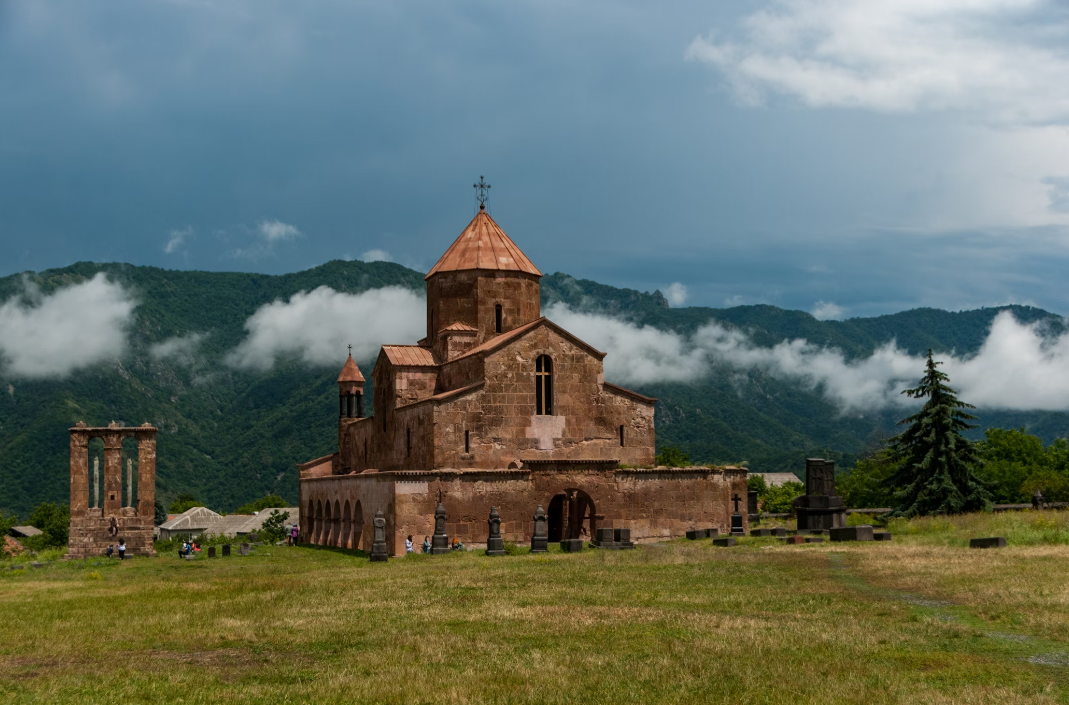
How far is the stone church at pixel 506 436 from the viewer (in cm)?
3529

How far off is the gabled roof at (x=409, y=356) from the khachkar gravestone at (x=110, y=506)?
1014cm

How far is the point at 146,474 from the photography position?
146 feet

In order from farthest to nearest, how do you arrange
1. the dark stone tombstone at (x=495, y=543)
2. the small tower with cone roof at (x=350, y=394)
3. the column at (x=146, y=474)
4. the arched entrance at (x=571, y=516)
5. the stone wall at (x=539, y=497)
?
1. the small tower with cone roof at (x=350, y=394)
2. the column at (x=146, y=474)
3. the arched entrance at (x=571, y=516)
4. the stone wall at (x=539, y=497)
5. the dark stone tombstone at (x=495, y=543)

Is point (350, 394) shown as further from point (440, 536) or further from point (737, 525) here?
point (737, 525)

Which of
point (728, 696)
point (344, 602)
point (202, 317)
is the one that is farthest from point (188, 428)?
point (728, 696)

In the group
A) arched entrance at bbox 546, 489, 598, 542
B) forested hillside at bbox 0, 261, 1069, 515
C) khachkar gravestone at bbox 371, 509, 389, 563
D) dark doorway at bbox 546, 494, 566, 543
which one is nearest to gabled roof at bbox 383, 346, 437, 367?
dark doorway at bbox 546, 494, 566, 543

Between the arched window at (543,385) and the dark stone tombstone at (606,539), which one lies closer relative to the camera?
the dark stone tombstone at (606,539)

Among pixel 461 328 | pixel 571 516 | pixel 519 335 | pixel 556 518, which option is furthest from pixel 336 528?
pixel 519 335

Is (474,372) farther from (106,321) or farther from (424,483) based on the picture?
(106,321)

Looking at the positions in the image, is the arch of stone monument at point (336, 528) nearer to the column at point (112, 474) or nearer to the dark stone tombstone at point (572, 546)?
the column at point (112, 474)

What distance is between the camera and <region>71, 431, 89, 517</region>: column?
1708 inches

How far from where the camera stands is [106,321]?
175250 millimetres

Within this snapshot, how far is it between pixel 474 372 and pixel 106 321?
499 ft

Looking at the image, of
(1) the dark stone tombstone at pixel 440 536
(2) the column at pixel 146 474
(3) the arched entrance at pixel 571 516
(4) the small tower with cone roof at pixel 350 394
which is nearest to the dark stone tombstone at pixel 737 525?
(3) the arched entrance at pixel 571 516
